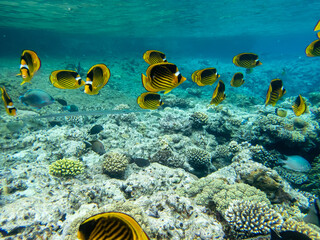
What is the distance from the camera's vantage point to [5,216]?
2.98 m

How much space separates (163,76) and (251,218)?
10.3ft

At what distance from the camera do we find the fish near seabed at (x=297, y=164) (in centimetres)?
674

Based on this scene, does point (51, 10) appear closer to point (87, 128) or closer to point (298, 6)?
point (87, 128)

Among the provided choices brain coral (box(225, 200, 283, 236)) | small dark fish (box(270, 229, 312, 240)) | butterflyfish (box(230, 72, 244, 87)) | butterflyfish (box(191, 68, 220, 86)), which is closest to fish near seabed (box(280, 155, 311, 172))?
butterflyfish (box(230, 72, 244, 87))

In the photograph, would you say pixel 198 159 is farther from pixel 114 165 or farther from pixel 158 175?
pixel 114 165

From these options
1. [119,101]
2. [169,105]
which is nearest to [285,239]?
[169,105]

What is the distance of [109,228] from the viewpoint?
1355 mm

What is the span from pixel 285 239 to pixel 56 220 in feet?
12.5

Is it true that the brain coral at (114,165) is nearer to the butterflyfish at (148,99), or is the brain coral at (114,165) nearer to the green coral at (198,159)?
the butterflyfish at (148,99)

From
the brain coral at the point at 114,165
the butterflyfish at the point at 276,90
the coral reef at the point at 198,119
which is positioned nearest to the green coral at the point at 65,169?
the brain coral at the point at 114,165

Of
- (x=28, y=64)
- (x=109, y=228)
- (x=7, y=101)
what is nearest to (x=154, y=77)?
(x=109, y=228)

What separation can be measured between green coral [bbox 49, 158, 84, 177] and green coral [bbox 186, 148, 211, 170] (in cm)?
397

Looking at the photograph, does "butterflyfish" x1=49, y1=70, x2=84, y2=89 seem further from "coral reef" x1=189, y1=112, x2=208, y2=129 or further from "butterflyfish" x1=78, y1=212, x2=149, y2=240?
"coral reef" x1=189, y1=112, x2=208, y2=129

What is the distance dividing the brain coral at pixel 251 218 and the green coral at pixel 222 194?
0.82 ft
